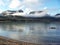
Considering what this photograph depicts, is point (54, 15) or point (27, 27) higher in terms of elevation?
point (54, 15)

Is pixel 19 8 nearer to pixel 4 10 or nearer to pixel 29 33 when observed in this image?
pixel 4 10

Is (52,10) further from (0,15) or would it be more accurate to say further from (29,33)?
(0,15)

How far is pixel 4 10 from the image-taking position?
8.80ft

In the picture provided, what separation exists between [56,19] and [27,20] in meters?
0.48

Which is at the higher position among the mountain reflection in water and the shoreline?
the mountain reflection in water

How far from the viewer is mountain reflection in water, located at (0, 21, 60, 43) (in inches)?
104

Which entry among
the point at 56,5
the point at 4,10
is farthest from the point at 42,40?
the point at 4,10

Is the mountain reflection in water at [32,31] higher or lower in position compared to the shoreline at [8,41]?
higher

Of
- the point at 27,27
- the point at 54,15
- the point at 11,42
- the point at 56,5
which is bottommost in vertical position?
the point at 11,42

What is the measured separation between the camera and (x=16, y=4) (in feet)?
8.84

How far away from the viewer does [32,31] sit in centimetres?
267

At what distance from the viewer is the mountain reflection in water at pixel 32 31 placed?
263cm

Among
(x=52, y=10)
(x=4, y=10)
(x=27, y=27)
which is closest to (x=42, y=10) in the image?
(x=52, y=10)

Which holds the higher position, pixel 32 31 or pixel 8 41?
pixel 32 31
